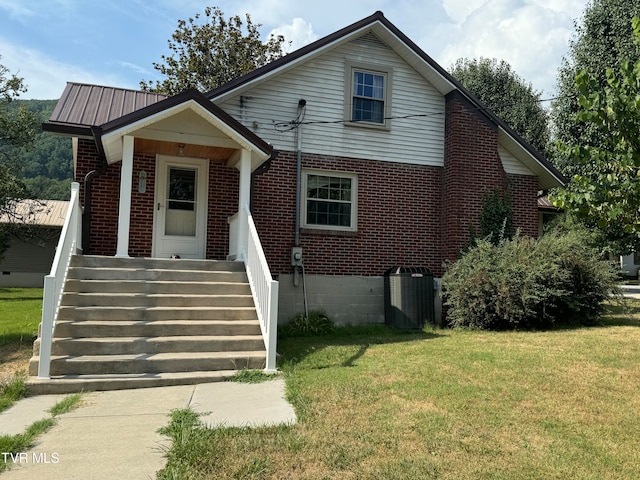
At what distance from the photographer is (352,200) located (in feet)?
37.0

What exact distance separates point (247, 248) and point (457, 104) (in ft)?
21.1

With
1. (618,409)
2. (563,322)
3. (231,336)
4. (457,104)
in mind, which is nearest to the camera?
(618,409)

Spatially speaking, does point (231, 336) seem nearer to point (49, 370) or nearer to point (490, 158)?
point (49, 370)

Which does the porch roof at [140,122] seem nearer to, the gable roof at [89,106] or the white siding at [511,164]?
the gable roof at [89,106]

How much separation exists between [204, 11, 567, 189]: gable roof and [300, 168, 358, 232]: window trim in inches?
89.8

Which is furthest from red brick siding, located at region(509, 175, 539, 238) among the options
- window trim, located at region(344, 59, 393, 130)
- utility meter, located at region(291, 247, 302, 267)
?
utility meter, located at region(291, 247, 302, 267)

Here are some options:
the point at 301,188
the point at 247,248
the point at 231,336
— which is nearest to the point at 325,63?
the point at 301,188

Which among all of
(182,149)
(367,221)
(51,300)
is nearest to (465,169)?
Result: (367,221)


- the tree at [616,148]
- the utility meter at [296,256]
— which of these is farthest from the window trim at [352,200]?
the tree at [616,148]

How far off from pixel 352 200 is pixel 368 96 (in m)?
2.48

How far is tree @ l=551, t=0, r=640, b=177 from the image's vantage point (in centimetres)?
1773

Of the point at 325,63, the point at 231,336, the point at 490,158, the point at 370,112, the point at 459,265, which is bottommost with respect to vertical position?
the point at 231,336

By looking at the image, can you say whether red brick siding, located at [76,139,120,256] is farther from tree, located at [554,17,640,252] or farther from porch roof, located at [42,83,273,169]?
tree, located at [554,17,640,252]

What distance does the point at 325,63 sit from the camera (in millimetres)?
11164
